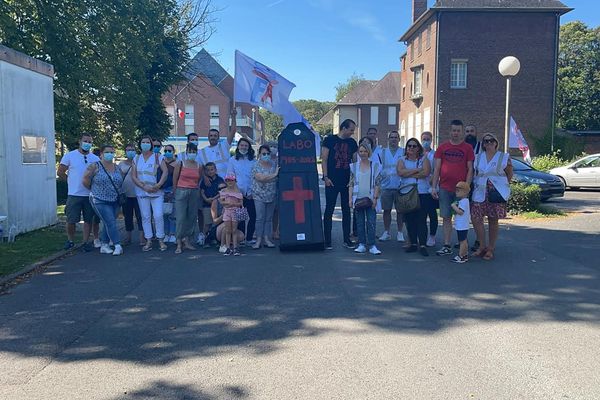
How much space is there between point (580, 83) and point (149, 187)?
52515 mm

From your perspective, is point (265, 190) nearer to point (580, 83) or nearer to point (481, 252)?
point (481, 252)

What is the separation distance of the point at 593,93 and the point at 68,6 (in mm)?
50886

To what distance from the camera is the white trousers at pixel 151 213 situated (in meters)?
9.05

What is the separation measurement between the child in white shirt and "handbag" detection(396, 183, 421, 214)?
607 mm

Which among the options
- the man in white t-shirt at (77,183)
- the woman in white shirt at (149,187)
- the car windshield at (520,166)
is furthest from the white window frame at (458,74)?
the man in white t-shirt at (77,183)

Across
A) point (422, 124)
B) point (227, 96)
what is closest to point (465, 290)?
point (422, 124)

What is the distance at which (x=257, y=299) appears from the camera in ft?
19.9

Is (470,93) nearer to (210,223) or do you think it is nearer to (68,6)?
(68,6)

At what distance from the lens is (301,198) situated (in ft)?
29.3

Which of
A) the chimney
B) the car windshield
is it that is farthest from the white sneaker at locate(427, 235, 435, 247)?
the chimney

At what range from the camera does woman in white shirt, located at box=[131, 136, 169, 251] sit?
9.00m

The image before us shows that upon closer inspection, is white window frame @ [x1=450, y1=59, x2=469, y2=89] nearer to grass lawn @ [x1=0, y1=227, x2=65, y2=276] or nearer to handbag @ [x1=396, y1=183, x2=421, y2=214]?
handbag @ [x1=396, y1=183, x2=421, y2=214]

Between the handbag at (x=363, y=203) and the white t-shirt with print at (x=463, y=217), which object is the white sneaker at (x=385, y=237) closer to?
the handbag at (x=363, y=203)

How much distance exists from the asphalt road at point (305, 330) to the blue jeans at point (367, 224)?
0.60 meters
